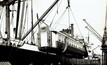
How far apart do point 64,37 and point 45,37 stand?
9.81ft

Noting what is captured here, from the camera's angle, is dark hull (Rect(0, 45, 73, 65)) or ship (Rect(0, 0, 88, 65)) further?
ship (Rect(0, 0, 88, 65))

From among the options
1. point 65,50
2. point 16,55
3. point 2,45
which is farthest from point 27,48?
point 65,50

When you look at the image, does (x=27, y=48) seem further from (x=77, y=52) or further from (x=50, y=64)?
(x=77, y=52)

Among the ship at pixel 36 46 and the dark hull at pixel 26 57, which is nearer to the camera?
the dark hull at pixel 26 57

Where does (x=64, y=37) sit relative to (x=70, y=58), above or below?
above

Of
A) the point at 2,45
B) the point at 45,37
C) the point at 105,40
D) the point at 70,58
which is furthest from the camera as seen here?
the point at 105,40

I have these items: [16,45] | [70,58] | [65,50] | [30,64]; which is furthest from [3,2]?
[70,58]

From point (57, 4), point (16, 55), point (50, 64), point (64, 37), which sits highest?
point (57, 4)

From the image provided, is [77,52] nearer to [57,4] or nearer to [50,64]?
[50,64]

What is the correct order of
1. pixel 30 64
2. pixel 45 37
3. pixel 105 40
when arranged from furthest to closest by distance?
pixel 105 40, pixel 45 37, pixel 30 64

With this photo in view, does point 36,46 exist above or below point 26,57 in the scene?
above

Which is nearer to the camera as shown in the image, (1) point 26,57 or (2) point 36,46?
(1) point 26,57

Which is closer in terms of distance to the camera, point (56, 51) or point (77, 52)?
point (56, 51)

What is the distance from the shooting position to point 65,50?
902 inches
